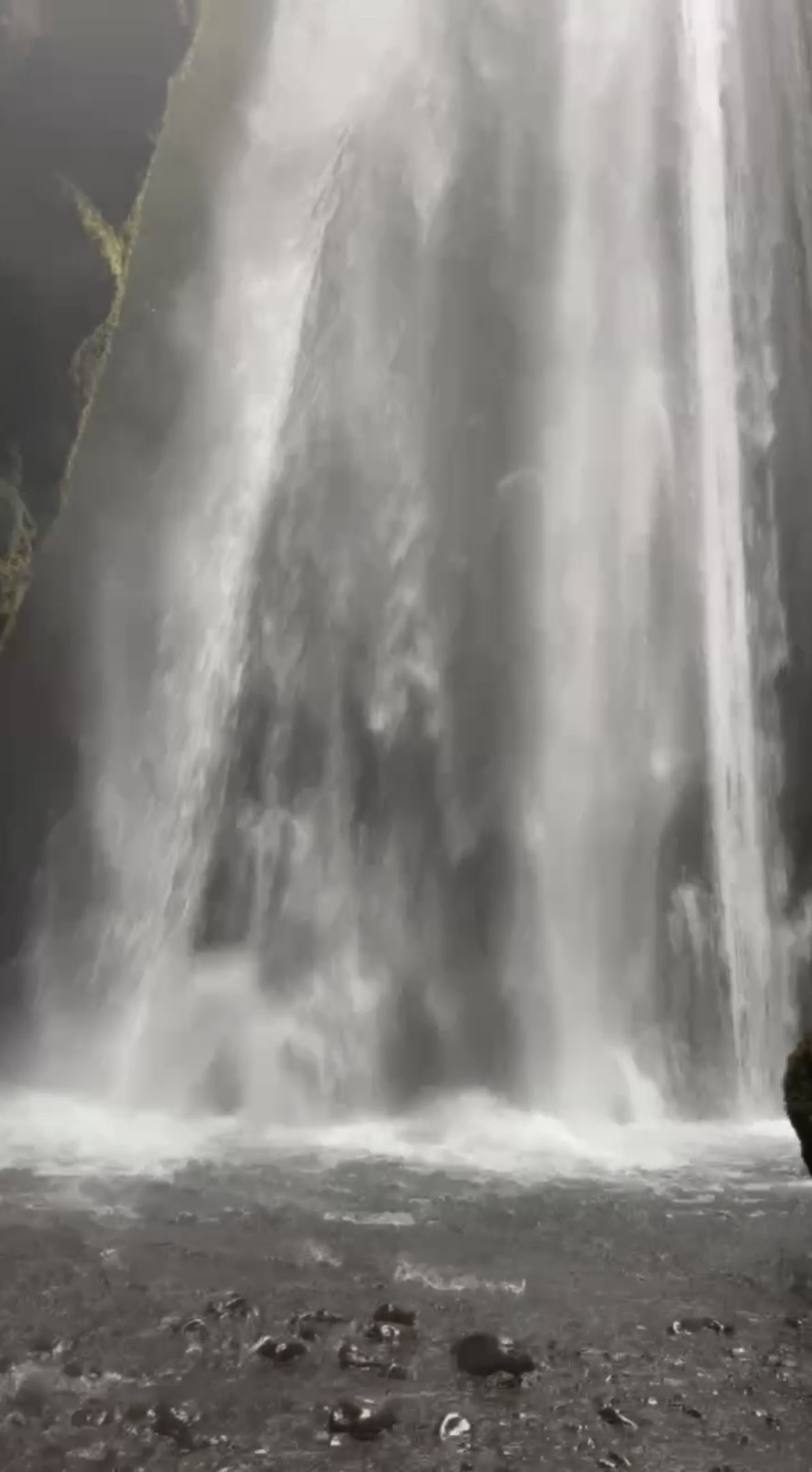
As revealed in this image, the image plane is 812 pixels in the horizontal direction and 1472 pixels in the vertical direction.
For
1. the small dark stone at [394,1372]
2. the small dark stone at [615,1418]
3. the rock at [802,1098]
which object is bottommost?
the small dark stone at [615,1418]

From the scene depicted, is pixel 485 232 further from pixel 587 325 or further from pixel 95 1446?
pixel 95 1446

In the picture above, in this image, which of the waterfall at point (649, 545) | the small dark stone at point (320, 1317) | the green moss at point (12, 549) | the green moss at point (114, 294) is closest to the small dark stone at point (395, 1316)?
the small dark stone at point (320, 1317)

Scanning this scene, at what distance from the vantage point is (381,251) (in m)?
17.4

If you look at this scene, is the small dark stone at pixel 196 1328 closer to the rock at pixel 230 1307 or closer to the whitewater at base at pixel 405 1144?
the rock at pixel 230 1307

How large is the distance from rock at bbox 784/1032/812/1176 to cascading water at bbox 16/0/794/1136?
604 centimetres

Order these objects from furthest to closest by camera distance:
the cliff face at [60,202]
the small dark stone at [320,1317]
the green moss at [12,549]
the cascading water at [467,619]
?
the cliff face at [60,202] < the green moss at [12,549] < the cascading water at [467,619] < the small dark stone at [320,1317]

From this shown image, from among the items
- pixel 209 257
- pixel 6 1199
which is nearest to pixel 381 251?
pixel 209 257

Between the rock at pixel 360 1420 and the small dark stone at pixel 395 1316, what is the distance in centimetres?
78

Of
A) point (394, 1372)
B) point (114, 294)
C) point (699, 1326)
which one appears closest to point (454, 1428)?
point (394, 1372)

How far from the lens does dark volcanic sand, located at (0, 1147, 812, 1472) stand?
161 inches

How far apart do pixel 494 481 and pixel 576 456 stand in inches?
45.7

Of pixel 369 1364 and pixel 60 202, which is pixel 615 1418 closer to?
pixel 369 1364

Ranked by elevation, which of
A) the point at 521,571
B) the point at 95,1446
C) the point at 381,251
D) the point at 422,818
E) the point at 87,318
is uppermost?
the point at 381,251

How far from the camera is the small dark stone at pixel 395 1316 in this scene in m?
5.15
